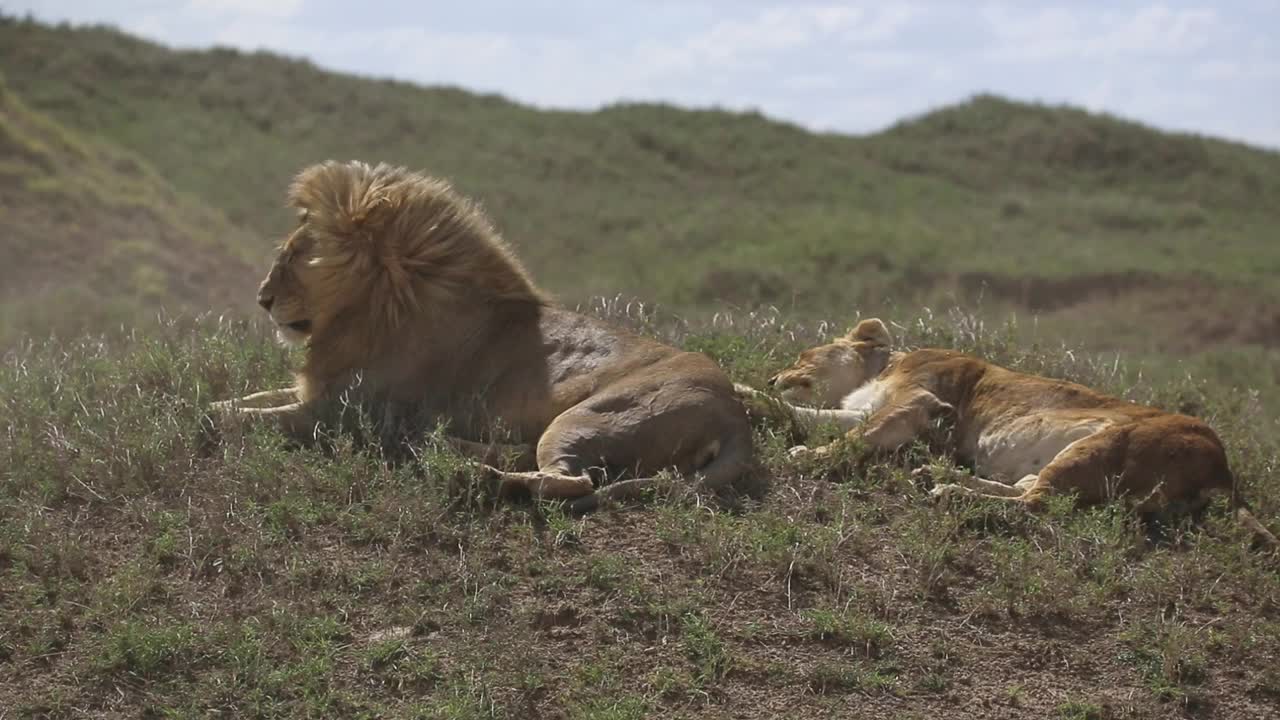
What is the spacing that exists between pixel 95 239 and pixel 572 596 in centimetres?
1789

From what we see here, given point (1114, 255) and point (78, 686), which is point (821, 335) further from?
point (1114, 255)

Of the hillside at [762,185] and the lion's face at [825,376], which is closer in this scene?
the lion's face at [825,376]

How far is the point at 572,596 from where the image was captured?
5.76 meters

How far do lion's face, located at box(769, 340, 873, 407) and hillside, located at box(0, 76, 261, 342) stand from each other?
37.8 ft

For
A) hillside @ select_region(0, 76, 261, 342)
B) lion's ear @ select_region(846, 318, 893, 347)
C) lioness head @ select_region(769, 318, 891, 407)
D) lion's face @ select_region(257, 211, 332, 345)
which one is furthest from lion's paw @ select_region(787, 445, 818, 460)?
hillside @ select_region(0, 76, 261, 342)

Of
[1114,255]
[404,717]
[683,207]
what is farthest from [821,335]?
[683,207]

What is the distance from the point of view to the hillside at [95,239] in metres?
19.0

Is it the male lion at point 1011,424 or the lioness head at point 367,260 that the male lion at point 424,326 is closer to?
the lioness head at point 367,260

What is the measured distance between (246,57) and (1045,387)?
110 feet

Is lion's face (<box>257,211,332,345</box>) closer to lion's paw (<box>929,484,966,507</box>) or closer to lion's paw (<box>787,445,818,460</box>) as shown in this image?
lion's paw (<box>787,445,818,460</box>)

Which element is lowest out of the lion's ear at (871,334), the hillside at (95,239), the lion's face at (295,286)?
the hillside at (95,239)

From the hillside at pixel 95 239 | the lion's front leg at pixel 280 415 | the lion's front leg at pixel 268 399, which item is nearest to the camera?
the lion's front leg at pixel 280 415

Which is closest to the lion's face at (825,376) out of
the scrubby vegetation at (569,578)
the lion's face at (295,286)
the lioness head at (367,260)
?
the scrubby vegetation at (569,578)

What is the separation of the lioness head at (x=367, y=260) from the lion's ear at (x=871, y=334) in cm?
190
